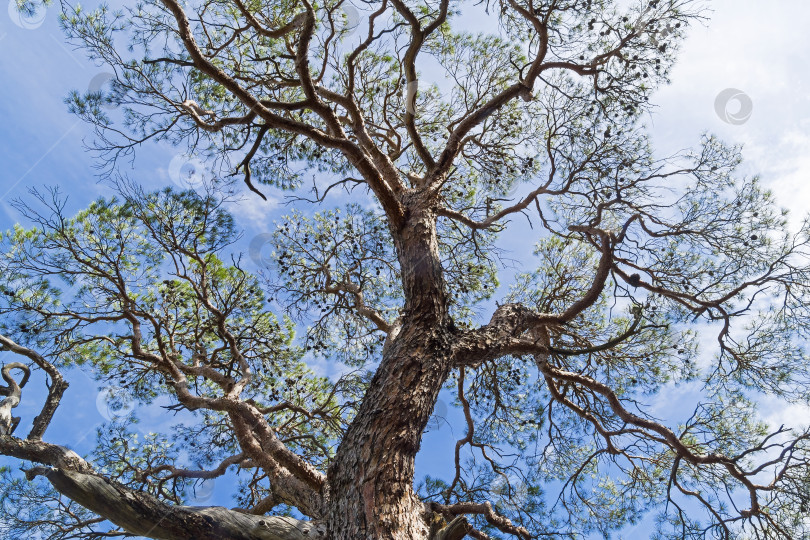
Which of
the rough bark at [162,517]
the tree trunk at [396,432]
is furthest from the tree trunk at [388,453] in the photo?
the rough bark at [162,517]

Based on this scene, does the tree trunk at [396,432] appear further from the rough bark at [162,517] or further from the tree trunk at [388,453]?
the rough bark at [162,517]

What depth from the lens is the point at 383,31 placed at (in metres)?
4.38

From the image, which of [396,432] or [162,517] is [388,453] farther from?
[162,517]

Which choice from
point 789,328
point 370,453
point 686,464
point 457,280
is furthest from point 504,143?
point 370,453

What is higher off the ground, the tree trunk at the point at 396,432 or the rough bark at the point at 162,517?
the tree trunk at the point at 396,432

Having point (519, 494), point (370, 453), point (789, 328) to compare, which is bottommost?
point (370, 453)

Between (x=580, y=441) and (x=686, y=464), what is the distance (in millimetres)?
943

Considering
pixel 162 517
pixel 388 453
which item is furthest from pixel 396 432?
pixel 162 517

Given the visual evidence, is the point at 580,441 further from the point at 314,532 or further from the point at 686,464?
the point at 314,532

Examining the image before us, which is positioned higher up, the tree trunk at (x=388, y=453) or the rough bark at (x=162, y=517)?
the tree trunk at (x=388, y=453)

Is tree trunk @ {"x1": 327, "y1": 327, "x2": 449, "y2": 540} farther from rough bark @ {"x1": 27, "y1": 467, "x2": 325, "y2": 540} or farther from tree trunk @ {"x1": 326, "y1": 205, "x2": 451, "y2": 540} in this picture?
rough bark @ {"x1": 27, "y1": 467, "x2": 325, "y2": 540}

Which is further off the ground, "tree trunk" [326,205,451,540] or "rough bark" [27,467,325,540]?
"tree trunk" [326,205,451,540]

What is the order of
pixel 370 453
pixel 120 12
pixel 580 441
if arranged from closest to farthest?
pixel 370 453 → pixel 120 12 → pixel 580 441

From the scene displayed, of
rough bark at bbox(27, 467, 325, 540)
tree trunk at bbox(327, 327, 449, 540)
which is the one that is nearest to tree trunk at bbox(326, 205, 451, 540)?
tree trunk at bbox(327, 327, 449, 540)
